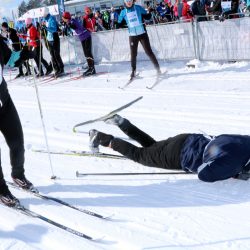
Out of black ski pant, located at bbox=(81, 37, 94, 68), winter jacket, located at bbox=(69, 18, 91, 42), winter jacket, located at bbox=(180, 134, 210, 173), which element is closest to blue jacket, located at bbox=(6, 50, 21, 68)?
winter jacket, located at bbox=(180, 134, 210, 173)

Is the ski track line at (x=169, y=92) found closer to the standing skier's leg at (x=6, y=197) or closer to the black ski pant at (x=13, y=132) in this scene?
the black ski pant at (x=13, y=132)

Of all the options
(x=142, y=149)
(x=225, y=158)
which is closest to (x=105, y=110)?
(x=142, y=149)

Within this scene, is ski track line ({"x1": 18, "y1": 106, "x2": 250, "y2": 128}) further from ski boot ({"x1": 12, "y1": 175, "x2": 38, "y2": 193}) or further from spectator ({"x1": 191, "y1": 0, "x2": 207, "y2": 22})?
spectator ({"x1": 191, "y1": 0, "x2": 207, "y2": 22})

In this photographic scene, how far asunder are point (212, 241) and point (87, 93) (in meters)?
6.42

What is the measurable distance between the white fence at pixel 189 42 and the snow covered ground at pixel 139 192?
2136mm

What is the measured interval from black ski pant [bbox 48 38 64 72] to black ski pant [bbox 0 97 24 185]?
27.2ft

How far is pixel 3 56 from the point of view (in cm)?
377

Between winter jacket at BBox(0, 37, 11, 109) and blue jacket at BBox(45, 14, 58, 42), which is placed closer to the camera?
winter jacket at BBox(0, 37, 11, 109)

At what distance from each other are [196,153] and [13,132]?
1.70m

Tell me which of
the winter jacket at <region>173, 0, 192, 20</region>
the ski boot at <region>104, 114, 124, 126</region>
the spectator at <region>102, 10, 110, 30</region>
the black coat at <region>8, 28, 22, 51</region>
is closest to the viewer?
the ski boot at <region>104, 114, 124, 126</region>

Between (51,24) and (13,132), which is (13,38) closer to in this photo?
(51,24)

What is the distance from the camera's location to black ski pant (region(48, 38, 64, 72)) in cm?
1177

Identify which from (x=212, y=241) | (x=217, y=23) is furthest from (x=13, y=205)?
(x=217, y=23)

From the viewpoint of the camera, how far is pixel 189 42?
1044 cm
